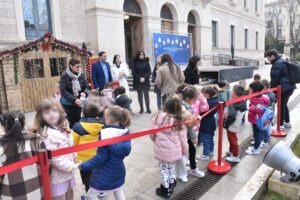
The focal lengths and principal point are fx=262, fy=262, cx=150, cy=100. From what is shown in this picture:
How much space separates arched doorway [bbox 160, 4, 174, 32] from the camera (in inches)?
649

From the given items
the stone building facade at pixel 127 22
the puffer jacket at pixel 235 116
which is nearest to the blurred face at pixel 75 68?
the puffer jacket at pixel 235 116

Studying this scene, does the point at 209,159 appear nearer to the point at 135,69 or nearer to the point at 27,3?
the point at 135,69

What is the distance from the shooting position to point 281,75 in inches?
210

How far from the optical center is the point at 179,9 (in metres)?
17.0

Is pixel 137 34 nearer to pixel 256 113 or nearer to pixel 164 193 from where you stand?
pixel 256 113

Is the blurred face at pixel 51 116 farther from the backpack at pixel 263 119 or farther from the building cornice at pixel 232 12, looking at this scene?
the building cornice at pixel 232 12

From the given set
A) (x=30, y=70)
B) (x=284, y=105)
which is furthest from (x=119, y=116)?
(x=30, y=70)

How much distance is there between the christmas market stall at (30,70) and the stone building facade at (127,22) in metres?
2.04

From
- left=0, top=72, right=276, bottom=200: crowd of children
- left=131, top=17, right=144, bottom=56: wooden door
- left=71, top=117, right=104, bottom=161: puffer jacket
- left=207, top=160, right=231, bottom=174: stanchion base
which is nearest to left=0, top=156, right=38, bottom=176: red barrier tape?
left=0, top=72, right=276, bottom=200: crowd of children

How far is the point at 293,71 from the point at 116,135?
4.31 meters

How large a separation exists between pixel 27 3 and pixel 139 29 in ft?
22.2

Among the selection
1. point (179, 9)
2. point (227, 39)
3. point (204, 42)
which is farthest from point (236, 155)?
point (227, 39)

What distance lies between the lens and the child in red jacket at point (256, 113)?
13.8ft

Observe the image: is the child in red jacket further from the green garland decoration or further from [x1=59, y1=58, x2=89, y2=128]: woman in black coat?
the green garland decoration
